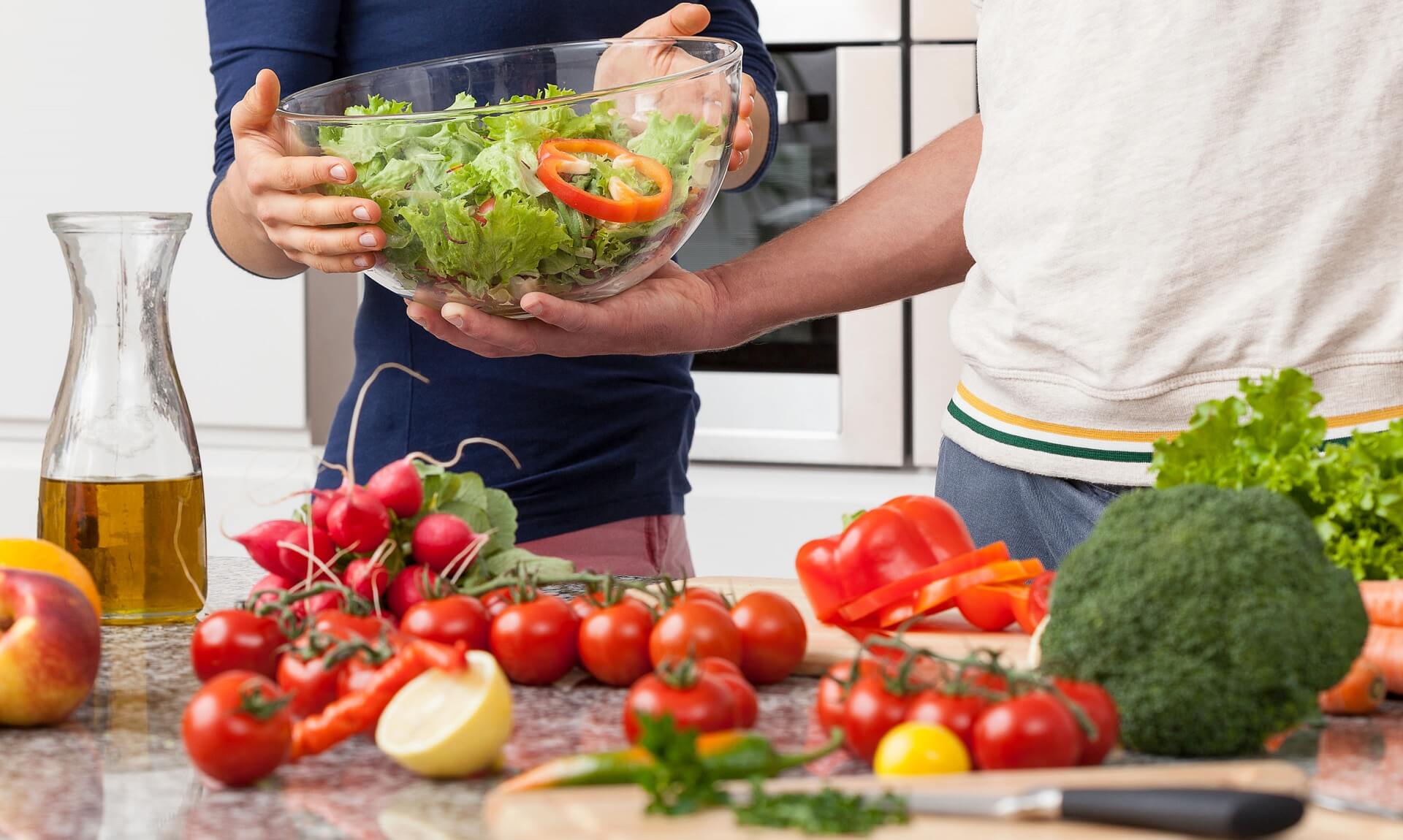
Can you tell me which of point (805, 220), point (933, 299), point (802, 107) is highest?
point (802, 107)

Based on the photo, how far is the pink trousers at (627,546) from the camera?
1.54 meters

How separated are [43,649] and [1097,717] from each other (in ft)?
1.90

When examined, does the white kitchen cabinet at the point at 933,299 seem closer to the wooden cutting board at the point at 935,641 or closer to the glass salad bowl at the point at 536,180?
the glass salad bowl at the point at 536,180

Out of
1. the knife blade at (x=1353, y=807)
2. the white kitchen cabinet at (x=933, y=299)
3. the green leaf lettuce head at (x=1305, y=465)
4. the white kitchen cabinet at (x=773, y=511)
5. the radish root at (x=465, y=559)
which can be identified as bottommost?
the white kitchen cabinet at (x=773, y=511)

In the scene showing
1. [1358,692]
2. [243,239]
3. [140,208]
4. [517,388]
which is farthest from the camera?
[140,208]

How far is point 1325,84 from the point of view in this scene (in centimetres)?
117

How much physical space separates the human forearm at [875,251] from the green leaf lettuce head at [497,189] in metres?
0.34

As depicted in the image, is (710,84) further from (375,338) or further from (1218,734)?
(1218,734)

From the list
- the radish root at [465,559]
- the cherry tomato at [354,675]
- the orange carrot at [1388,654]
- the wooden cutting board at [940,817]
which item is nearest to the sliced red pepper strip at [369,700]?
the cherry tomato at [354,675]

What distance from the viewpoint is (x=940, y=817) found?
659 millimetres

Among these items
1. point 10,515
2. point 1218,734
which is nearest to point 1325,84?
point 1218,734

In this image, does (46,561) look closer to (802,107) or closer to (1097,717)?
(1097,717)

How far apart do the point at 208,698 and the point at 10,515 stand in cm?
202

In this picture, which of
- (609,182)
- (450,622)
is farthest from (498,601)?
(609,182)
